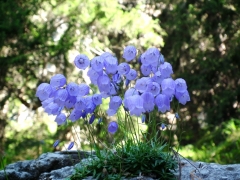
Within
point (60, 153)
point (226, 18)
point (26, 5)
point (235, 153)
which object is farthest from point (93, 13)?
point (60, 153)

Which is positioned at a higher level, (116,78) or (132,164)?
(116,78)

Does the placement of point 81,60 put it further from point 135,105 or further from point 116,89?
point 135,105

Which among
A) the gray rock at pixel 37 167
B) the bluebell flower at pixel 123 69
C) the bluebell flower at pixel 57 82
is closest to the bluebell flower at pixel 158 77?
the bluebell flower at pixel 123 69

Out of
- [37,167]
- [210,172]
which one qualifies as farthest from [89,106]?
[37,167]

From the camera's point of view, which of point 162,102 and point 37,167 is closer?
point 162,102

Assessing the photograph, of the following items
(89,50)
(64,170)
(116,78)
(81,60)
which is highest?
(89,50)

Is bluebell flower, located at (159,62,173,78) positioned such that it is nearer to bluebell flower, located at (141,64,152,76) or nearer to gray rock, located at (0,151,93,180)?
bluebell flower, located at (141,64,152,76)

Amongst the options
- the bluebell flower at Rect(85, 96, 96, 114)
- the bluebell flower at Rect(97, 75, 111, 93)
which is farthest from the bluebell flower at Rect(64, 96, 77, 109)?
the bluebell flower at Rect(97, 75, 111, 93)

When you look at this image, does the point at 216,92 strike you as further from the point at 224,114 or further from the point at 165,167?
the point at 165,167
